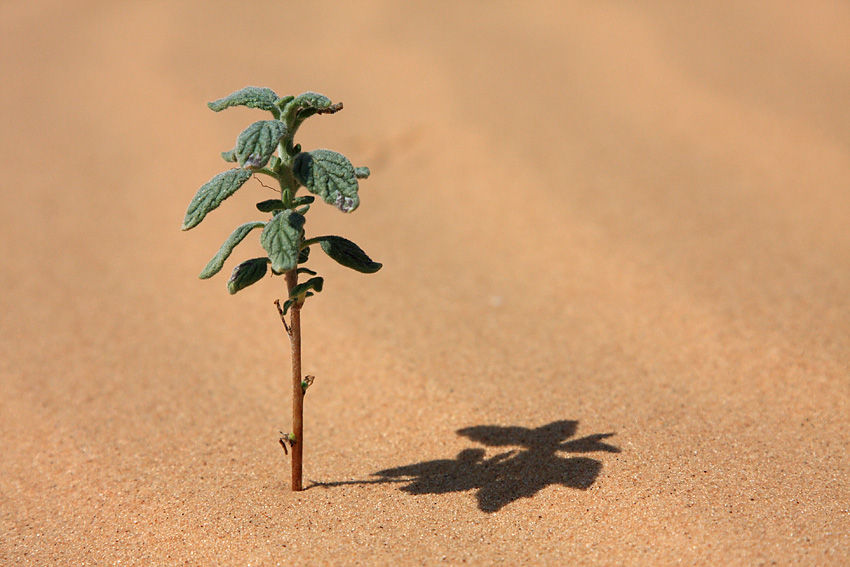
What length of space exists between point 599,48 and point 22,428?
4344 millimetres

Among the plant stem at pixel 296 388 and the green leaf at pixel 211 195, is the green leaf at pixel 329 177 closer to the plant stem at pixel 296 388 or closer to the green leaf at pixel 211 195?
the green leaf at pixel 211 195

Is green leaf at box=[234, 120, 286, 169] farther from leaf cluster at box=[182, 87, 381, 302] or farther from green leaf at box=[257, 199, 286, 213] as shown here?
green leaf at box=[257, 199, 286, 213]

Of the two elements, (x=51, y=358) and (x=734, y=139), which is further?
(x=734, y=139)

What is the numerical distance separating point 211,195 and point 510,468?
124 centimetres

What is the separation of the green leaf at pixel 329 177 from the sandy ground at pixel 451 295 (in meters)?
0.93

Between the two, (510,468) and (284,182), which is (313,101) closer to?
(284,182)

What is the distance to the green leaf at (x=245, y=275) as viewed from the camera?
2332 mm

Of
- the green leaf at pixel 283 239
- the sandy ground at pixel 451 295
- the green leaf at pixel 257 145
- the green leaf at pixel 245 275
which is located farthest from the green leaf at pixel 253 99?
the sandy ground at pixel 451 295

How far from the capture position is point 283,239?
7.17ft

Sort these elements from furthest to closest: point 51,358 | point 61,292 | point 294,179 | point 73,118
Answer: point 73,118 → point 61,292 → point 51,358 → point 294,179

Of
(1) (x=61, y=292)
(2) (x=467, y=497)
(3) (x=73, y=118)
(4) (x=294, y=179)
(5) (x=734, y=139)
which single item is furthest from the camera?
(3) (x=73, y=118)

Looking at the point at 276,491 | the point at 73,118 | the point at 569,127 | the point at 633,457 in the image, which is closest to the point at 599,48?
the point at 569,127

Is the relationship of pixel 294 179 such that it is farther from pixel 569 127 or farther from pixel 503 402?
pixel 569 127

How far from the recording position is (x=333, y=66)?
237 inches
